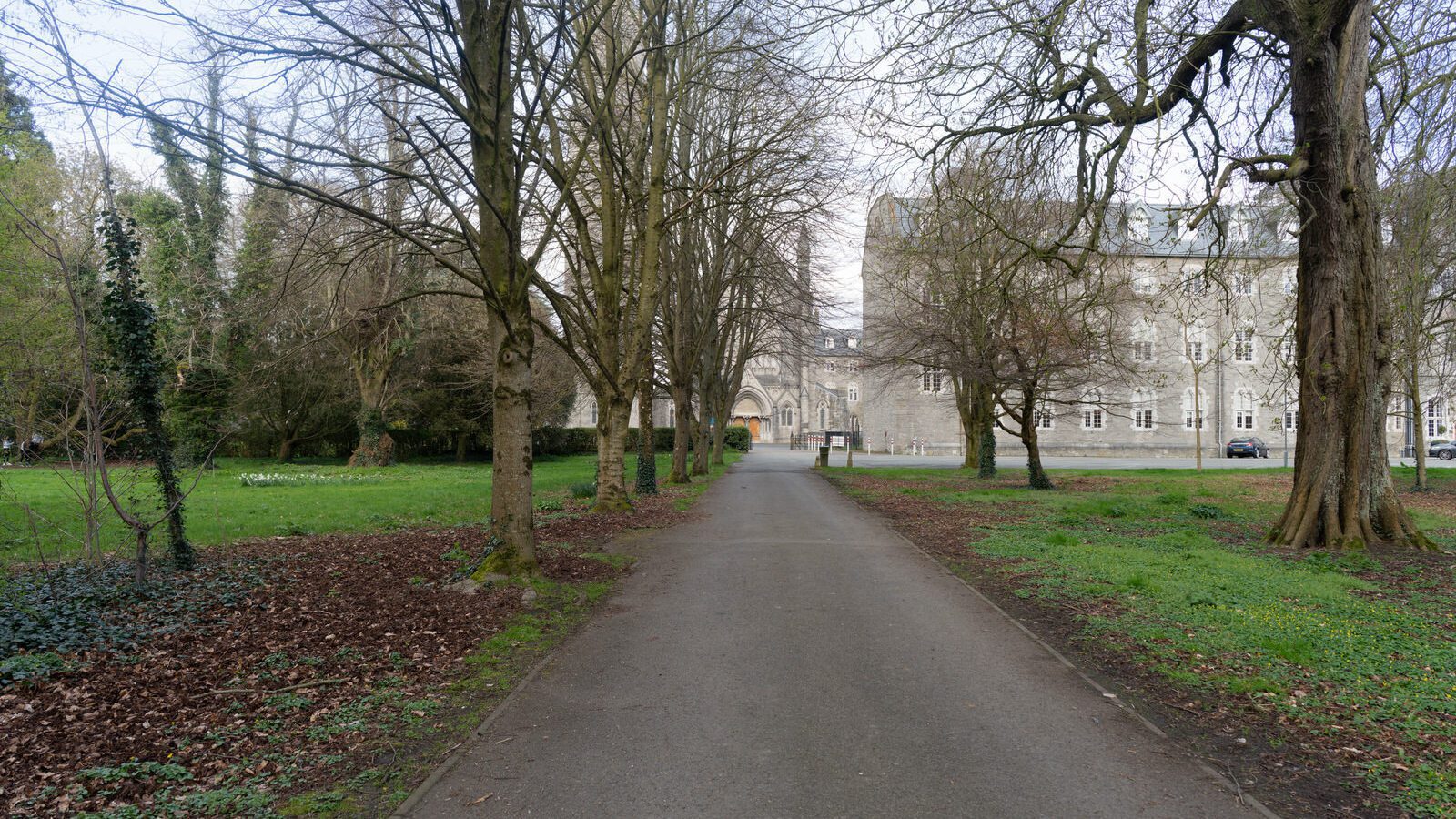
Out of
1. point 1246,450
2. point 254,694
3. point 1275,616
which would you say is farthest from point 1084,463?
point 254,694

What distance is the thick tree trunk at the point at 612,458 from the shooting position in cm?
1577

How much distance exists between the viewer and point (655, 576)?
9.45m

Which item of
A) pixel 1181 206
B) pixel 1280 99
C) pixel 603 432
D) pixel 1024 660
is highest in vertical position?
pixel 1280 99

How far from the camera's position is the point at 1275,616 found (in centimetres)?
680

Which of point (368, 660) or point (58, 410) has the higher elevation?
point (58, 410)

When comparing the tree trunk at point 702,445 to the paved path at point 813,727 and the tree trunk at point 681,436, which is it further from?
the paved path at point 813,727

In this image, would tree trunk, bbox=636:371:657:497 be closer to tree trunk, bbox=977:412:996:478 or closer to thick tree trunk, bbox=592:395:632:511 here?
thick tree trunk, bbox=592:395:632:511

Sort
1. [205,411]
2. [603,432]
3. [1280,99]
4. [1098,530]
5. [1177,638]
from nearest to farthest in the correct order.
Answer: [1177,638] < [1280,99] < [1098,530] < [603,432] < [205,411]

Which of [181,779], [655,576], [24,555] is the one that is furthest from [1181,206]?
[24,555]

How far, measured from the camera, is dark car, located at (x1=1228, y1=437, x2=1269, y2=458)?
53.2m

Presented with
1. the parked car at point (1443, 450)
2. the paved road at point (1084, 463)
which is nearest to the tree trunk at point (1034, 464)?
the paved road at point (1084, 463)

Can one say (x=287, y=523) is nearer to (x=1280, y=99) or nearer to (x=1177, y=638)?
(x=1177, y=638)

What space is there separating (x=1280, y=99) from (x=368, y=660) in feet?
44.1

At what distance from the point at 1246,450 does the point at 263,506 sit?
56.6 metres
